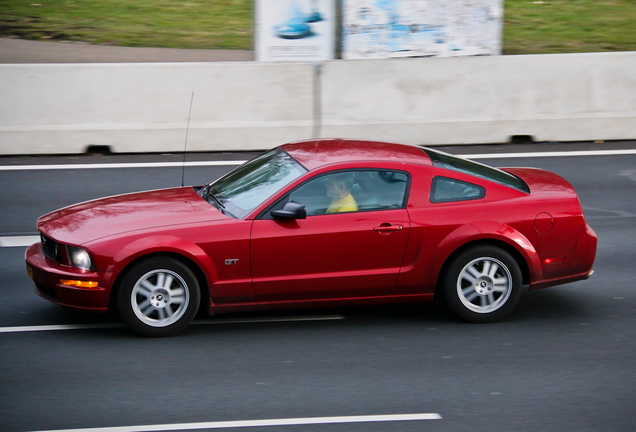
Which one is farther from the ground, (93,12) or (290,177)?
(93,12)

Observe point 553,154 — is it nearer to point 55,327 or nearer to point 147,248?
point 147,248

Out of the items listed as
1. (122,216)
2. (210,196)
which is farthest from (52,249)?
(210,196)

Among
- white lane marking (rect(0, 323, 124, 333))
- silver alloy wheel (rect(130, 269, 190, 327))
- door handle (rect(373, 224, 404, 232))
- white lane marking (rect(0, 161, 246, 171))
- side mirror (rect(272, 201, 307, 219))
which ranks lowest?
white lane marking (rect(0, 323, 124, 333))

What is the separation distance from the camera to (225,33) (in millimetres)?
18469

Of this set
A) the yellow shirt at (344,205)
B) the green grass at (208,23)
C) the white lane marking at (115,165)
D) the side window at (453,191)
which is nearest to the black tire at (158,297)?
the yellow shirt at (344,205)

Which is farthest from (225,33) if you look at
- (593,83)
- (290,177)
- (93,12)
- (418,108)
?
(290,177)

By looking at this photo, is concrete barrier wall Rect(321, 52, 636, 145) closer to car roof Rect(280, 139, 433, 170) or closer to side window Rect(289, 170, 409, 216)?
car roof Rect(280, 139, 433, 170)

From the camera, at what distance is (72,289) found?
5.91 m

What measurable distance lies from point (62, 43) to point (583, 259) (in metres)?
13.6

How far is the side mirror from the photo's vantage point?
19.6 ft

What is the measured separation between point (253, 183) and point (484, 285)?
215 centimetres

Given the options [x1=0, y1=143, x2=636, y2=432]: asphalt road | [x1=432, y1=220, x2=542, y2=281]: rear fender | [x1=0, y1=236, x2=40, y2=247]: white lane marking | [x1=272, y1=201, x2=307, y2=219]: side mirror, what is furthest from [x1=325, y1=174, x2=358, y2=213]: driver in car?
[x1=0, y1=236, x2=40, y2=247]: white lane marking

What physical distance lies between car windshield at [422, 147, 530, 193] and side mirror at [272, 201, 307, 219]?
1301mm

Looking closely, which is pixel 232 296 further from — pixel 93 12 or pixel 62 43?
pixel 93 12
